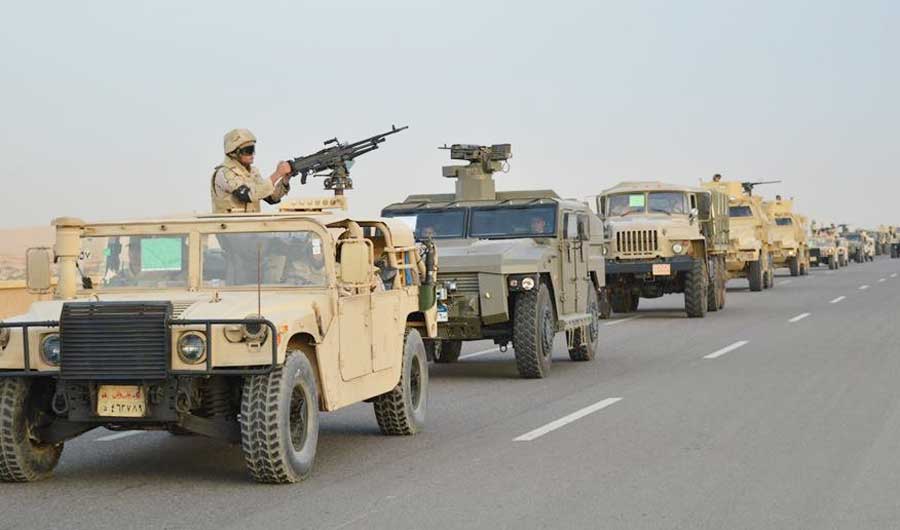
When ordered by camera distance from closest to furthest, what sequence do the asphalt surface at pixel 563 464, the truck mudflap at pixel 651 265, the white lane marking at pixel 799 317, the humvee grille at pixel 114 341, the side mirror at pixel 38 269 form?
the asphalt surface at pixel 563 464 < the humvee grille at pixel 114 341 < the side mirror at pixel 38 269 < the white lane marking at pixel 799 317 < the truck mudflap at pixel 651 265

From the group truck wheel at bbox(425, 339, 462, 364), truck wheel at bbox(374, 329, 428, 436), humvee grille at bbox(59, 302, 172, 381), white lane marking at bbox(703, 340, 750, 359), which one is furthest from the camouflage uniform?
white lane marking at bbox(703, 340, 750, 359)

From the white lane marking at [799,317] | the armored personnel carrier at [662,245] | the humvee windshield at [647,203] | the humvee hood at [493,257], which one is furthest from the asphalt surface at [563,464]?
the humvee windshield at [647,203]

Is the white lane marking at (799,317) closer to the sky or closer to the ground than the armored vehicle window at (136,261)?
closer to the ground

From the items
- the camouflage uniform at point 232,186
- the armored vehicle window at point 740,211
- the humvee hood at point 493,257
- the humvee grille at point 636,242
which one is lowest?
the humvee hood at point 493,257

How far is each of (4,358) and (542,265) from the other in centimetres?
807

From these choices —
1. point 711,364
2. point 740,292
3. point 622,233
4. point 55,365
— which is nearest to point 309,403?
point 55,365

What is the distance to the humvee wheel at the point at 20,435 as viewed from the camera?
8930 mm

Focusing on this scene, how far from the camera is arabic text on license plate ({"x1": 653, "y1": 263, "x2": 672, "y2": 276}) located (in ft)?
89.5

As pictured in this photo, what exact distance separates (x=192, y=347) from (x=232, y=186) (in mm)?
2501

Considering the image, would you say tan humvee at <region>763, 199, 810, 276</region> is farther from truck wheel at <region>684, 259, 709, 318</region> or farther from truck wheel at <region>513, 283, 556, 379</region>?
truck wheel at <region>513, 283, 556, 379</region>

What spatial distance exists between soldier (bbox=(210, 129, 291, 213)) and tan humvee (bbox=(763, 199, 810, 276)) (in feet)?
129

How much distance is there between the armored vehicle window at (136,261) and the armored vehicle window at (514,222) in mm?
7681

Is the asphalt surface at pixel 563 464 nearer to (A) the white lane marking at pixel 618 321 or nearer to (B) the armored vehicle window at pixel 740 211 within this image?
(A) the white lane marking at pixel 618 321

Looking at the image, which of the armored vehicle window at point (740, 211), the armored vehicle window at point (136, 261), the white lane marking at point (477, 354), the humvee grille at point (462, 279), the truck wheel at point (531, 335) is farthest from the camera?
the armored vehicle window at point (740, 211)
